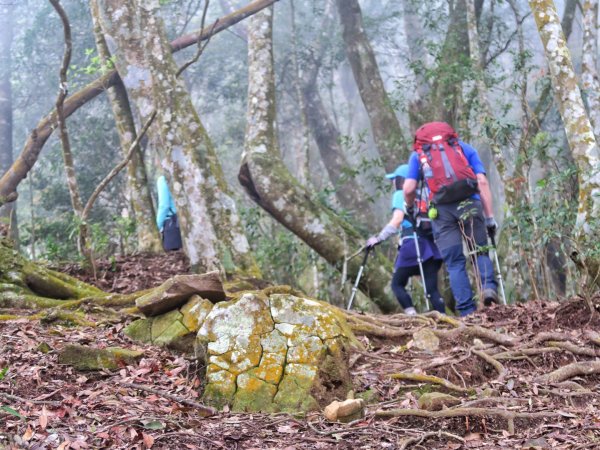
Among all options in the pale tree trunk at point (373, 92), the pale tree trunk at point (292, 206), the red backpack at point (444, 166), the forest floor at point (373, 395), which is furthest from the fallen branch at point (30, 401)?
the pale tree trunk at point (373, 92)

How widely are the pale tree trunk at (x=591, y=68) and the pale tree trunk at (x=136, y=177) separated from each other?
5666mm

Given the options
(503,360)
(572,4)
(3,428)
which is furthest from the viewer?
(572,4)

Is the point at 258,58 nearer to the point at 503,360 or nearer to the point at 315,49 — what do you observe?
the point at 503,360

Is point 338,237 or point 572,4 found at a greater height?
point 572,4

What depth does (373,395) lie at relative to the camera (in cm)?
420

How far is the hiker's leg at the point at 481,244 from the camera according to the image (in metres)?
7.02

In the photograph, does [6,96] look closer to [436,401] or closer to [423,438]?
[436,401]

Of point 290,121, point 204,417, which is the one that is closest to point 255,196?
point 204,417

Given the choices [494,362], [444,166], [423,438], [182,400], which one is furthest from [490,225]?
[182,400]

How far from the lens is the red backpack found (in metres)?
6.86

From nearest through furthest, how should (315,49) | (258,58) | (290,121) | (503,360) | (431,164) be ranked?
(503,360)
(431,164)
(258,58)
(315,49)
(290,121)

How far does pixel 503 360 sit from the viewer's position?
482 cm

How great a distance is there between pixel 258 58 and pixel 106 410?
6849 millimetres

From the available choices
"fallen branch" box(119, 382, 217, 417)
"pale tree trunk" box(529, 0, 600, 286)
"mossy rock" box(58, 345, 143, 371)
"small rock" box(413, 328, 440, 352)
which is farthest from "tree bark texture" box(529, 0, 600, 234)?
"mossy rock" box(58, 345, 143, 371)
